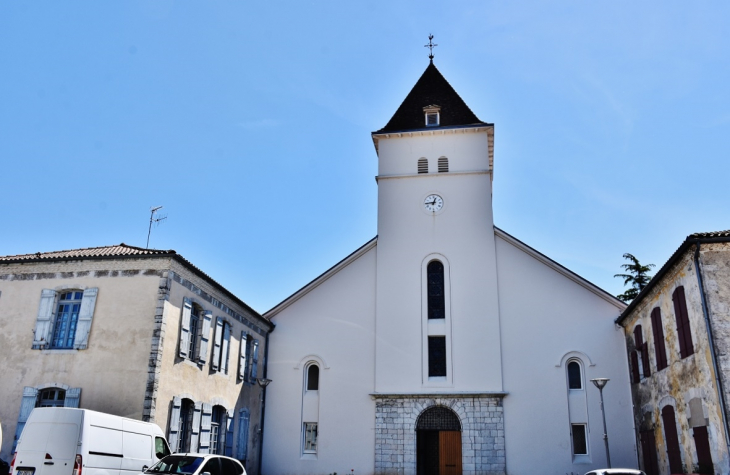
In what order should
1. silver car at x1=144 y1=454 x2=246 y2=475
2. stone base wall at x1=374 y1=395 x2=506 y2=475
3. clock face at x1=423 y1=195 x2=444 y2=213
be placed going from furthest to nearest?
clock face at x1=423 y1=195 x2=444 y2=213, stone base wall at x1=374 y1=395 x2=506 y2=475, silver car at x1=144 y1=454 x2=246 y2=475

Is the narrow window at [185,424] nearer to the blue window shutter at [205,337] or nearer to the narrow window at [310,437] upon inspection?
the blue window shutter at [205,337]

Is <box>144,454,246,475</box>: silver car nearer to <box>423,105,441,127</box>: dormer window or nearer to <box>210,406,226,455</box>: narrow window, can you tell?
<box>210,406,226,455</box>: narrow window

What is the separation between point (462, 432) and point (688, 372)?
8208mm

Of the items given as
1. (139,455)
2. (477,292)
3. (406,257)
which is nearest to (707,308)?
(477,292)

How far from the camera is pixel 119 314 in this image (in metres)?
16.0

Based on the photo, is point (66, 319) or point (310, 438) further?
point (310, 438)

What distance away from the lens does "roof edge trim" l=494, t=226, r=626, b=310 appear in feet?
71.5

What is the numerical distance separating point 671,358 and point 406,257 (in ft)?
32.8

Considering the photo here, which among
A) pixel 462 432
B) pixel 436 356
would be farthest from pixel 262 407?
pixel 462 432

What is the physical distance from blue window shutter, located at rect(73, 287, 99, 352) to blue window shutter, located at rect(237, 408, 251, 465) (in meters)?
6.64

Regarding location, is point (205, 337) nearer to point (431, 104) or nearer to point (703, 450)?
point (703, 450)

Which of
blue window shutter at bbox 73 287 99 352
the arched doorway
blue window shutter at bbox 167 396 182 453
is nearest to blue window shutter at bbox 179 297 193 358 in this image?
blue window shutter at bbox 167 396 182 453

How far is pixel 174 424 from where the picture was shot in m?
16.0

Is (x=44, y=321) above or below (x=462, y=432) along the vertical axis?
above
